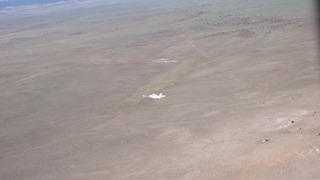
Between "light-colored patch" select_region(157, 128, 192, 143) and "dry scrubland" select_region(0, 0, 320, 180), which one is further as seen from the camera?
"light-colored patch" select_region(157, 128, 192, 143)

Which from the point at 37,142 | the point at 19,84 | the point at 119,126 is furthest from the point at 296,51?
the point at 19,84

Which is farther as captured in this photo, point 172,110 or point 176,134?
point 172,110

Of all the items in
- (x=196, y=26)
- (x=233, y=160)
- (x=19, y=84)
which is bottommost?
(x=196, y=26)

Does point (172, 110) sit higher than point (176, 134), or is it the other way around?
point (176, 134)

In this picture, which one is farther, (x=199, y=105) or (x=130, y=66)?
(x=130, y=66)

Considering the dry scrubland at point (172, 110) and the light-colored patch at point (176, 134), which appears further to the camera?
the light-colored patch at point (176, 134)

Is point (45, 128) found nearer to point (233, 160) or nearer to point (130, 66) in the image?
point (233, 160)

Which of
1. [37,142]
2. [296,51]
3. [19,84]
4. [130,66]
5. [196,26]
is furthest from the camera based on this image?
[196,26]

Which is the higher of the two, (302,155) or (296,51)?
(302,155)
